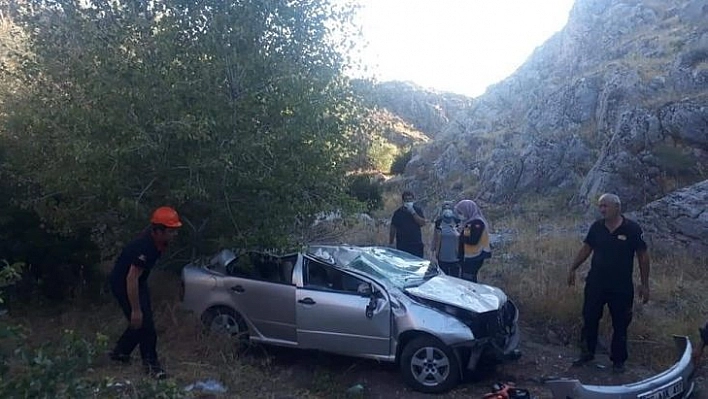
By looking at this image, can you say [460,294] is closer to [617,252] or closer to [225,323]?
[617,252]

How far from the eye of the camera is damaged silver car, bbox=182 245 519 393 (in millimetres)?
7129

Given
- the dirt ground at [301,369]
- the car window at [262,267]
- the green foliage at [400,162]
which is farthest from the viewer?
the green foliage at [400,162]

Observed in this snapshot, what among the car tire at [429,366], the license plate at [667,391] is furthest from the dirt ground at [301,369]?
the license plate at [667,391]

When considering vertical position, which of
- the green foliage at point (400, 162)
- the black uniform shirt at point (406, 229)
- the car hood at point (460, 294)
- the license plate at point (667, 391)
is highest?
the green foliage at point (400, 162)

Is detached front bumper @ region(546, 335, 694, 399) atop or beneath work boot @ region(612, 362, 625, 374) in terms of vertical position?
atop

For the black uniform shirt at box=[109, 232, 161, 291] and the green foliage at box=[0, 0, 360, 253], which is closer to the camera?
the black uniform shirt at box=[109, 232, 161, 291]

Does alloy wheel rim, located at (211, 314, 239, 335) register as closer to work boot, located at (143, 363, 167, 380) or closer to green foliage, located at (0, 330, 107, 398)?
work boot, located at (143, 363, 167, 380)

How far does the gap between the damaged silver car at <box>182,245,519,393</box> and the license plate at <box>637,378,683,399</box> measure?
178 cm

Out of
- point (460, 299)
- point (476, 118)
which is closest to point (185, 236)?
point (460, 299)

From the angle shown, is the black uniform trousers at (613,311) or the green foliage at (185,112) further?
the green foliage at (185,112)

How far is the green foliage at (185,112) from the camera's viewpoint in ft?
25.0

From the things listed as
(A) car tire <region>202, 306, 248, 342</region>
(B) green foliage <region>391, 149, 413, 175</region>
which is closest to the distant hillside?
(B) green foliage <region>391, 149, 413, 175</region>

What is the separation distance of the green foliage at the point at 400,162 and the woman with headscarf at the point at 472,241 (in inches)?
939

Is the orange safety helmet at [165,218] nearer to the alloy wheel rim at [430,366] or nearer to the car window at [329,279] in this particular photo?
the car window at [329,279]
